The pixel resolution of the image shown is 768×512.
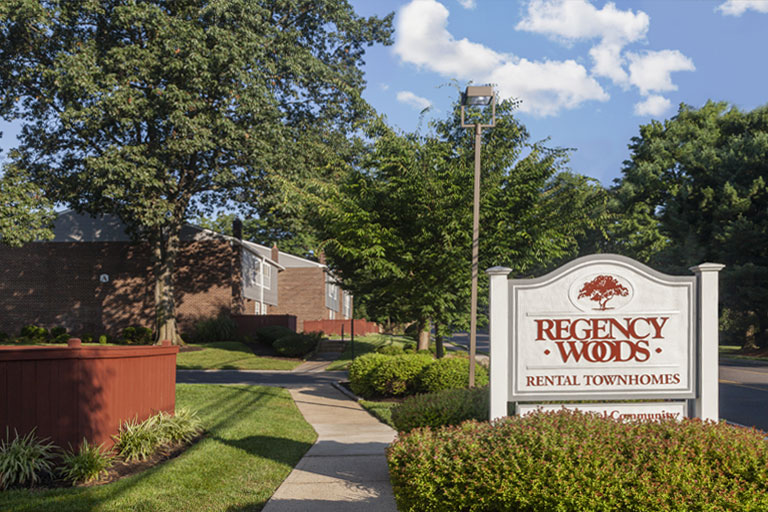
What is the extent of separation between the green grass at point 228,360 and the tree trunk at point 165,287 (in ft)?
6.90

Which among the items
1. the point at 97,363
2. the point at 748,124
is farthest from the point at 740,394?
the point at 748,124

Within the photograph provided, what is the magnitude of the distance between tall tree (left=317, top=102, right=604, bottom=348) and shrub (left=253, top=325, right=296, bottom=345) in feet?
65.2

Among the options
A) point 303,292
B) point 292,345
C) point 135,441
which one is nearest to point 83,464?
point 135,441

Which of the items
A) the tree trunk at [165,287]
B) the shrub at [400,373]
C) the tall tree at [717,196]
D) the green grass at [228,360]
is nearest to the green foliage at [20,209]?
the tree trunk at [165,287]

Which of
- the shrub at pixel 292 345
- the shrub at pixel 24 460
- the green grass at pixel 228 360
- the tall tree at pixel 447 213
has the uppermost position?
the tall tree at pixel 447 213

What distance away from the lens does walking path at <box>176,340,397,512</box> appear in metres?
6.75

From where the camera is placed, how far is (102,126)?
28.6 m

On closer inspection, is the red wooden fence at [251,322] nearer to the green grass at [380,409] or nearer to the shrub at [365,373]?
the shrub at [365,373]

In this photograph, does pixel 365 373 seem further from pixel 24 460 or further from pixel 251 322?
pixel 251 322

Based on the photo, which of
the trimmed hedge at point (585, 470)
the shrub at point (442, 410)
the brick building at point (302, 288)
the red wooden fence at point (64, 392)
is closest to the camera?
the trimmed hedge at point (585, 470)

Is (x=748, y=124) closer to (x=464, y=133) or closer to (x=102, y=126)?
(x=464, y=133)

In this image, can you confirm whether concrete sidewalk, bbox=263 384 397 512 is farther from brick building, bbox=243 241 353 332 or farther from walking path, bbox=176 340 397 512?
brick building, bbox=243 241 353 332

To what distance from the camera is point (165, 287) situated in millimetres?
34188

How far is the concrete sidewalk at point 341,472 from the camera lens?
671 centimetres
